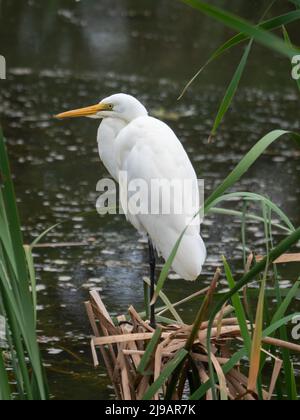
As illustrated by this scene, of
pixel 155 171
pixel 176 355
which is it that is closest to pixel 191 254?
pixel 155 171

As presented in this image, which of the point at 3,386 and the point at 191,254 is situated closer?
the point at 3,386

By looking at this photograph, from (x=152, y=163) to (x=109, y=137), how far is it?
0.35m

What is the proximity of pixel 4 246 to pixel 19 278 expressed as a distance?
2.4 inches

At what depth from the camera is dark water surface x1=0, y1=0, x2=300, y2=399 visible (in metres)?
3.93

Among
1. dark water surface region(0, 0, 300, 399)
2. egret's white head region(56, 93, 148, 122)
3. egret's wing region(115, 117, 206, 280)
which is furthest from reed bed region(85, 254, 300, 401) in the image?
egret's white head region(56, 93, 148, 122)

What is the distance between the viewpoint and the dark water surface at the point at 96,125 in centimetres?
393

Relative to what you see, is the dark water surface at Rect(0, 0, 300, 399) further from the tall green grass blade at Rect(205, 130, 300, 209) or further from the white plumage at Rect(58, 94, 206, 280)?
the tall green grass blade at Rect(205, 130, 300, 209)

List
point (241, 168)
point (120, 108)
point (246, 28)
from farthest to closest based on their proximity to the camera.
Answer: point (120, 108) → point (241, 168) → point (246, 28)

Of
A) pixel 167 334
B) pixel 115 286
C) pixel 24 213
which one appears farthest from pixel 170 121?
pixel 167 334

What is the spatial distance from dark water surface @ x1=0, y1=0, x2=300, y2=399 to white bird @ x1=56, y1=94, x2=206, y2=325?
0.56 meters

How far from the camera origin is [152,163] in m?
2.94

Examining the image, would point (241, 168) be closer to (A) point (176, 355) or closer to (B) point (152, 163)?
(A) point (176, 355)

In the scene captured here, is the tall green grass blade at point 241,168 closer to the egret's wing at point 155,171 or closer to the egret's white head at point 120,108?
the egret's wing at point 155,171

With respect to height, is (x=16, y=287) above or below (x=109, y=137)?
below
